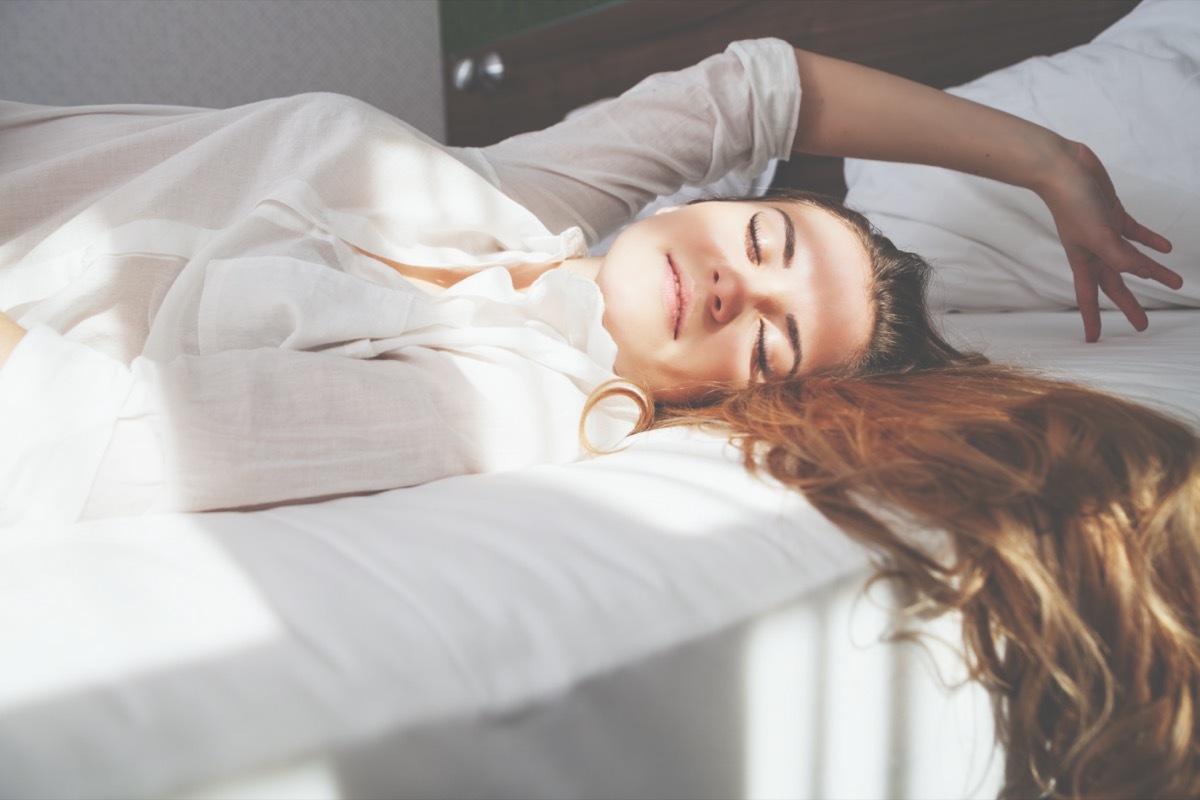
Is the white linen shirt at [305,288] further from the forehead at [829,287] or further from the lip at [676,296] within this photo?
the forehead at [829,287]

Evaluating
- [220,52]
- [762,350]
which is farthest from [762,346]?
[220,52]

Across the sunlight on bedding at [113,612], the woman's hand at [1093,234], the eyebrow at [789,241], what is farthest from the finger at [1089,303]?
the sunlight on bedding at [113,612]

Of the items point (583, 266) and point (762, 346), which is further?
Answer: point (583, 266)

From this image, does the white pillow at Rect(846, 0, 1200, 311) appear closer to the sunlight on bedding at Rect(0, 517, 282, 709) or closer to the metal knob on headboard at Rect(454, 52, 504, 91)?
the sunlight on bedding at Rect(0, 517, 282, 709)

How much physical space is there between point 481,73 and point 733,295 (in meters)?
1.76

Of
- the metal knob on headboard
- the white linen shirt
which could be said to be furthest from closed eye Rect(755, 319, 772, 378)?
the metal knob on headboard

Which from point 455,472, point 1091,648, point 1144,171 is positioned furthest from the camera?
point 1144,171

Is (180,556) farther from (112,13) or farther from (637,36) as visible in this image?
(112,13)

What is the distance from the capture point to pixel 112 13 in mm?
2162

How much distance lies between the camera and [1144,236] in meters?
1.09

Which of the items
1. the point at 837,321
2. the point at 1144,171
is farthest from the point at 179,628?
the point at 1144,171

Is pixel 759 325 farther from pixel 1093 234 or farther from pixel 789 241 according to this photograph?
pixel 1093 234

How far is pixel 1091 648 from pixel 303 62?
2378 mm

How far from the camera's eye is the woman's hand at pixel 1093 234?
1.08 metres
